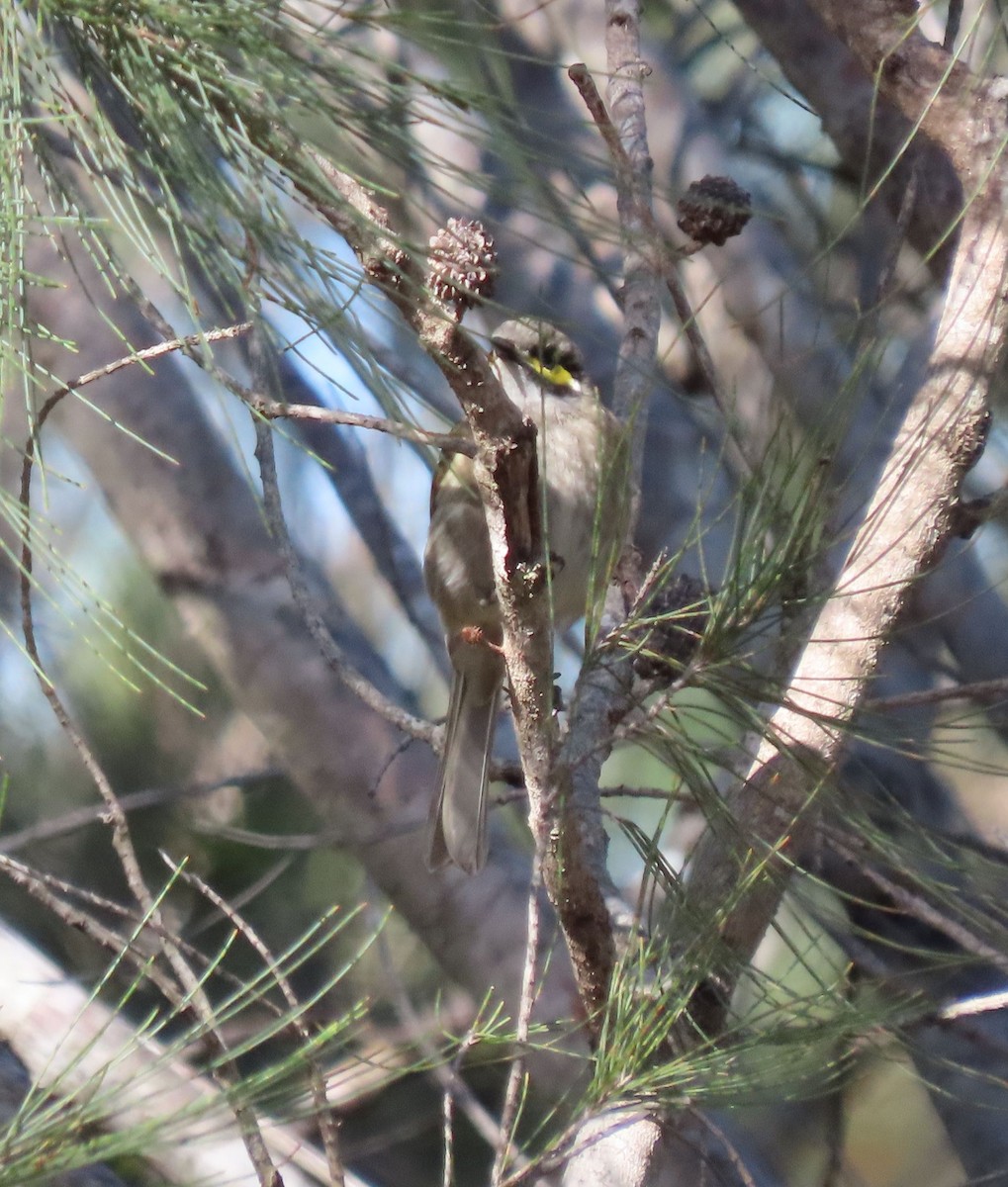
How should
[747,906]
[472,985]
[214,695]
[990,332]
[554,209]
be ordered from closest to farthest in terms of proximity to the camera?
[554,209] < [990,332] < [747,906] < [472,985] < [214,695]

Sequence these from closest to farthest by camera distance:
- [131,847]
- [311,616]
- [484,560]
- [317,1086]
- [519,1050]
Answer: [317,1086]
[519,1050]
[131,847]
[311,616]
[484,560]

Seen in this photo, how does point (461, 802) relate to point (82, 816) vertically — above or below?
above

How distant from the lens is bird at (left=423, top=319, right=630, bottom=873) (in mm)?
2496

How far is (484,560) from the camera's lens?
2631mm

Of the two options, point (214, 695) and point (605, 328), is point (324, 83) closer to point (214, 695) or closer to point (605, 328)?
point (605, 328)

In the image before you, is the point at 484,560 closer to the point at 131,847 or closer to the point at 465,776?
the point at 465,776

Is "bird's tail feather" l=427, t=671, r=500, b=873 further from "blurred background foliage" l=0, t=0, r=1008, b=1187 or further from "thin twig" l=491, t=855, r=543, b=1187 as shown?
"thin twig" l=491, t=855, r=543, b=1187

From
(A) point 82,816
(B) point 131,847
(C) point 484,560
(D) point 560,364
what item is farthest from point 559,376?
(B) point 131,847

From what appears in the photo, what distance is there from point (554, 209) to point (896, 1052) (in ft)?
3.81

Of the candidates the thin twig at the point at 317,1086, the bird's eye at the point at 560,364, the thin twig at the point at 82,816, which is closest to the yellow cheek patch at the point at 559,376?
the bird's eye at the point at 560,364

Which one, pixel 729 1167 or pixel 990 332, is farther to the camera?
pixel 729 1167

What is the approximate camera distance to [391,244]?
119cm

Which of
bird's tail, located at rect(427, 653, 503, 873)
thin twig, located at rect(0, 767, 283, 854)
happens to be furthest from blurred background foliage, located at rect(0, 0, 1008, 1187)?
bird's tail, located at rect(427, 653, 503, 873)

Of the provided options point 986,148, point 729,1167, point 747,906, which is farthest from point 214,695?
point 986,148
